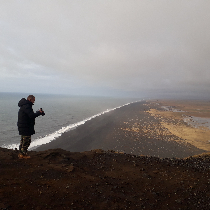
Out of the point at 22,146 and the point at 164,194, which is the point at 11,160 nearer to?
the point at 22,146

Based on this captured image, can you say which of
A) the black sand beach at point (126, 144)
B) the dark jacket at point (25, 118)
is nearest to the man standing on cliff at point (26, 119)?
the dark jacket at point (25, 118)

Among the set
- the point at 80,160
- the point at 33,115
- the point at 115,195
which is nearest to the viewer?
the point at 115,195

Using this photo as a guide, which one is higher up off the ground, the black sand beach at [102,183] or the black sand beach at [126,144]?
the black sand beach at [102,183]

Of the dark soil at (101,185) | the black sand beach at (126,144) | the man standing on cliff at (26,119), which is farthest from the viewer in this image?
the black sand beach at (126,144)

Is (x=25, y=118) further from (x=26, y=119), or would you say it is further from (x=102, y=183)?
(x=102, y=183)

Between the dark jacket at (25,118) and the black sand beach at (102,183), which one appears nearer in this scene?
the black sand beach at (102,183)

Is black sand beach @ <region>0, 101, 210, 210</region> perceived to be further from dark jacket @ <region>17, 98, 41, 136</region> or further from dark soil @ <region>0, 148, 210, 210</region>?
dark jacket @ <region>17, 98, 41, 136</region>

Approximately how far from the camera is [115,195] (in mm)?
6266

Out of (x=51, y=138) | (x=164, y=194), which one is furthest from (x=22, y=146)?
(x=51, y=138)

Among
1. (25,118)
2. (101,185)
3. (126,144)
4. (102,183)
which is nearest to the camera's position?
(101,185)

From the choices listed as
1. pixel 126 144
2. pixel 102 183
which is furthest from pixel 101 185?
pixel 126 144

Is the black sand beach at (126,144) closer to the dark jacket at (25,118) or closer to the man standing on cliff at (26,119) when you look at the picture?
the man standing on cliff at (26,119)

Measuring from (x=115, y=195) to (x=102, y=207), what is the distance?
3.71ft

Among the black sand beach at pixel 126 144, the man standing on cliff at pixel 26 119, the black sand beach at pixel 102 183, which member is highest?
the man standing on cliff at pixel 26 119
